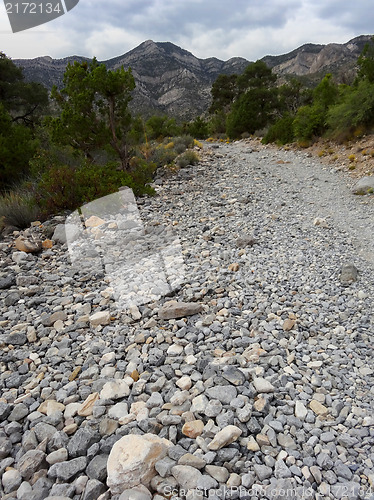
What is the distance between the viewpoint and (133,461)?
175 centimetres

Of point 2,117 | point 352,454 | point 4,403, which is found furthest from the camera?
point 2,117

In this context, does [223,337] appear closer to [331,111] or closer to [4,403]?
[4,403]

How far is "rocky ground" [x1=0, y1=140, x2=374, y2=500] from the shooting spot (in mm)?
1771

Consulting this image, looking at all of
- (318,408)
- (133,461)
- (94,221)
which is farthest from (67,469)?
(94,221)

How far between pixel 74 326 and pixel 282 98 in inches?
1049

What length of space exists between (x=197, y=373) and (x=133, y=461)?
3.03 feet

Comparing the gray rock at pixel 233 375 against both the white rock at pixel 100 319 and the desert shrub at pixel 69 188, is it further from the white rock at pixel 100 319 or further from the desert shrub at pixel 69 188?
the desert shrub at pixel 69 188

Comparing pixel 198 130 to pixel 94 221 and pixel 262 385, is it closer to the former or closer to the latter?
pixel 94 221

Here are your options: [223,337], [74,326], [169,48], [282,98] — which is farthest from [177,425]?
[169,48]

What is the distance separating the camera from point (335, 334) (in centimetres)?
302

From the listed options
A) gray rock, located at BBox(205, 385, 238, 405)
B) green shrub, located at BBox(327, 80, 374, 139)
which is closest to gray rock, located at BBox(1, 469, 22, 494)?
gray rock, located at BBox(205, 385, 238, 405)

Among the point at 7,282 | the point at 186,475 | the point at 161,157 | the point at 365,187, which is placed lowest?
the point at 365,187

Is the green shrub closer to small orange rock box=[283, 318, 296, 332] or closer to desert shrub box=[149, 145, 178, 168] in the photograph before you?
desert shrub box=[149, 145, 178, 168]

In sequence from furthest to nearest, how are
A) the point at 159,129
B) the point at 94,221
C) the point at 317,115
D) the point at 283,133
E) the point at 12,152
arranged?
the point at 159,129 → the point at 283,133 → the point at 317,115 → the point at 12,152 → the point at 94,221
